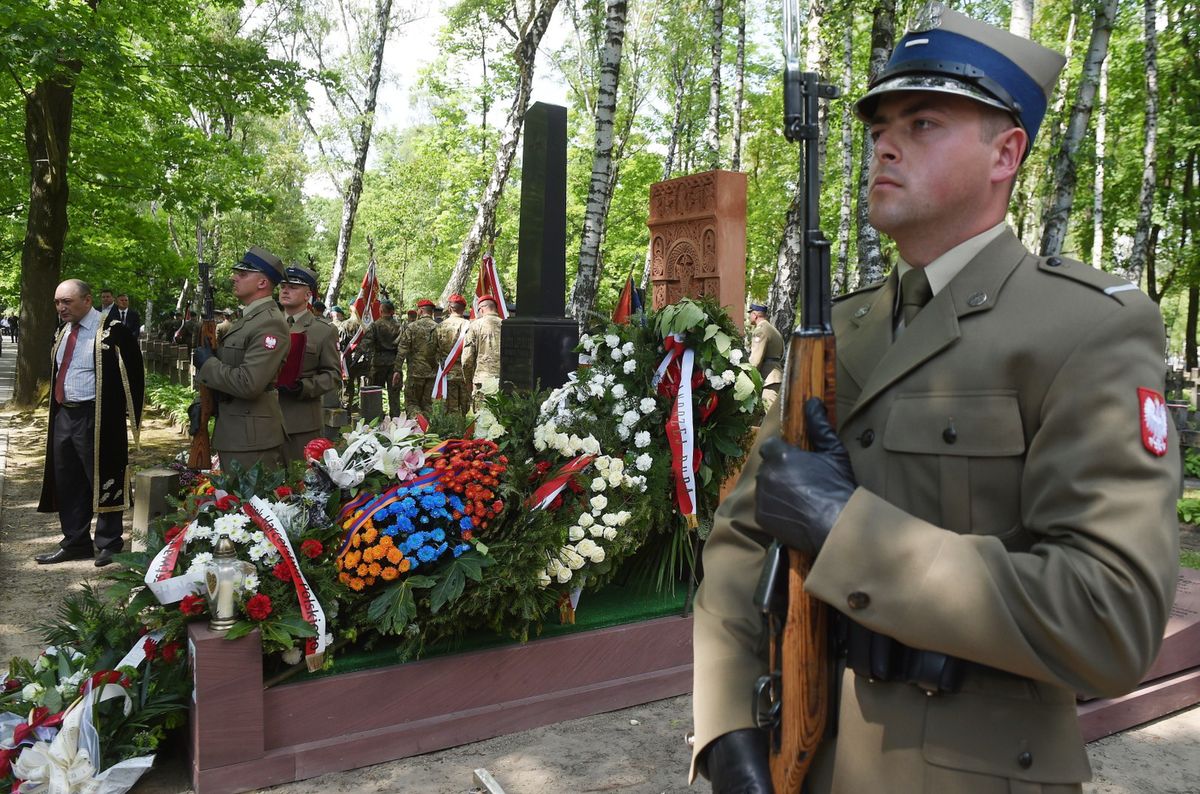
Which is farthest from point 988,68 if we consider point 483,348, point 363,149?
point 363,149

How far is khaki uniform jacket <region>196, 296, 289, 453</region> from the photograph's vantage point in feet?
19.2

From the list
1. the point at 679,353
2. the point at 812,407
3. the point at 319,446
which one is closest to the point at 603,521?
the point at 679,353

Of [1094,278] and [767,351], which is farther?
[767,351]

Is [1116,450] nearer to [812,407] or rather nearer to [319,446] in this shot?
[812,407]

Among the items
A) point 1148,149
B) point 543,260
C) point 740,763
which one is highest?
point 1148,149

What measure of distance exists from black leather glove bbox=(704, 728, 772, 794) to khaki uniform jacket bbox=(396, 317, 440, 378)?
39.1 feet

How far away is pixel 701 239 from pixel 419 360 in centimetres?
566

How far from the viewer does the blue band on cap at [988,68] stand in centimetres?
148

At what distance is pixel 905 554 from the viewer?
4.23 feet

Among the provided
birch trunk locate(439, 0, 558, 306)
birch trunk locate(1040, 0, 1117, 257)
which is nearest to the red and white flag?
birch trunk locate(439, 0, 558, 306)

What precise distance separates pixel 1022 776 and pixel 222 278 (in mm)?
49757

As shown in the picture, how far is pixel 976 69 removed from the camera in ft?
4.85

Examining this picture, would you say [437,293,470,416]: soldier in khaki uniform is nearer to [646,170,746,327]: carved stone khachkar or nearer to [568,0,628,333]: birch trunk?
[568,0,628,333]: birch trunk

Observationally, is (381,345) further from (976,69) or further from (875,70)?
(976,69)
